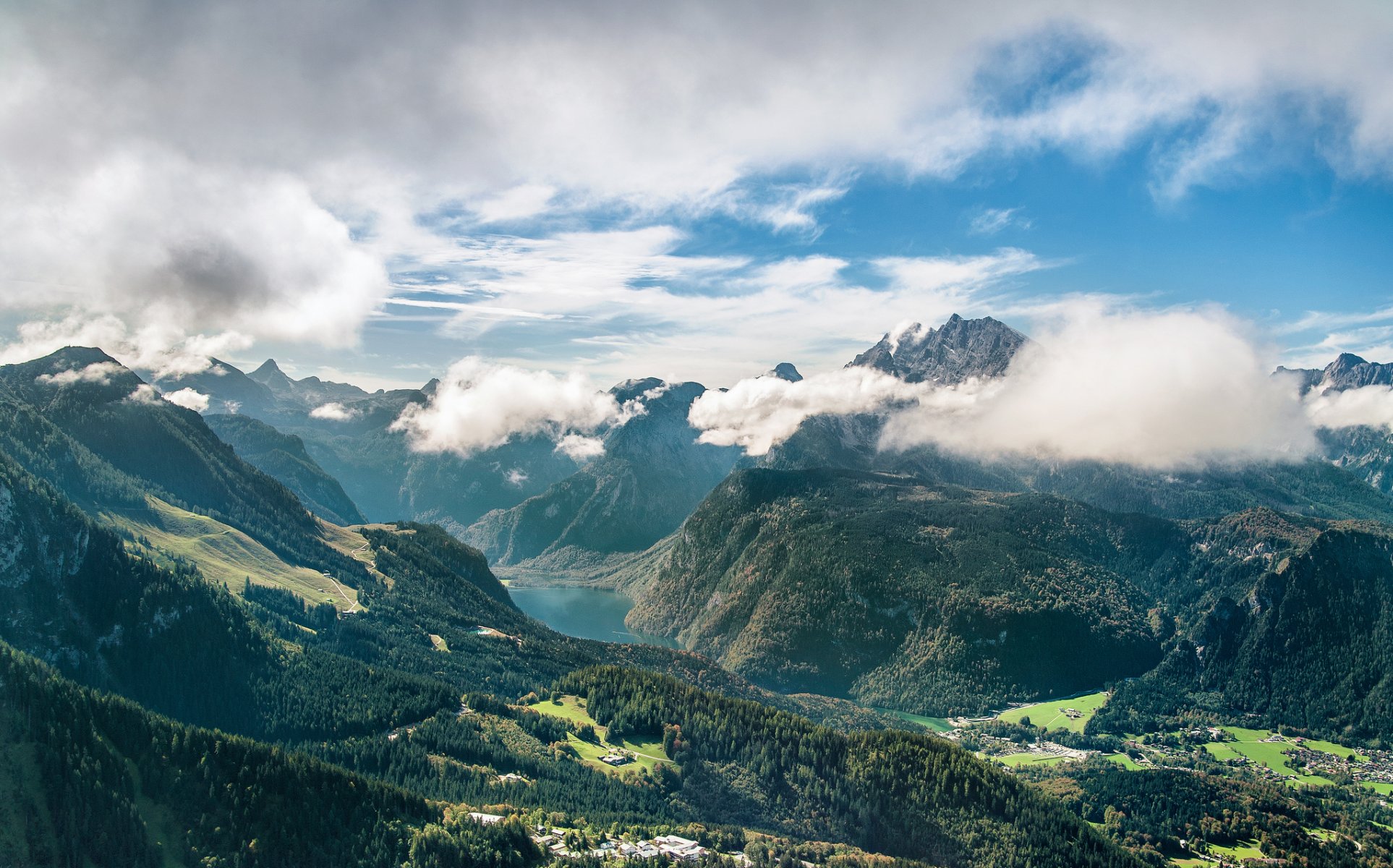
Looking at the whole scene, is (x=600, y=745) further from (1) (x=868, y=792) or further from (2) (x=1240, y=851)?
(2) (x=1240, y=851)

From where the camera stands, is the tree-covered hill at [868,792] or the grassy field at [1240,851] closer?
the tree-covered hill at [868,792]

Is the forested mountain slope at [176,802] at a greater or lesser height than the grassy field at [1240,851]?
greater

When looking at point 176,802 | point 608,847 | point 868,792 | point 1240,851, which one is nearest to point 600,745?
point 608,847

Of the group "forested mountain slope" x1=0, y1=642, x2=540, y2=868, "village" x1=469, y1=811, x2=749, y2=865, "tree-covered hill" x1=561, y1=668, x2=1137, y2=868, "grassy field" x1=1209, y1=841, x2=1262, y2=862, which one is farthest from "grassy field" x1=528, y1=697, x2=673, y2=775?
"grassy field" x1=1209, y1=841, x2=1262, y2=862

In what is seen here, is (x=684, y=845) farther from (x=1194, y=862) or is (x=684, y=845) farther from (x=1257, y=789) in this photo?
(x=1257, y=789)

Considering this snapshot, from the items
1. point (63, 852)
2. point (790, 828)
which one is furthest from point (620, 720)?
point (63, 852)

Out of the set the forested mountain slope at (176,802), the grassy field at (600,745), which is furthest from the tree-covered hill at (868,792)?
the forested mountain slope at (176,802)

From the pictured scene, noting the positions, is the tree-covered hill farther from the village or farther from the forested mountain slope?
the forested mountain slope

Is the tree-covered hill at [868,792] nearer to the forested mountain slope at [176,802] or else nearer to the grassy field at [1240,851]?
the grassy field at [1240,851]
